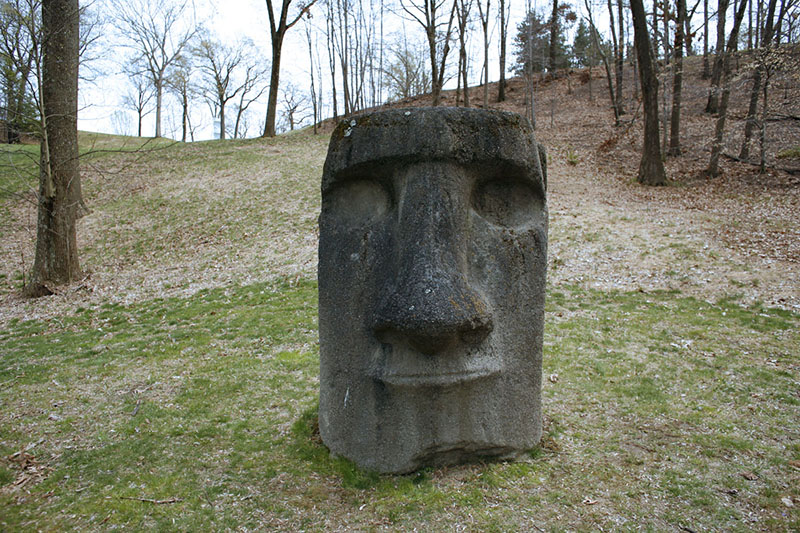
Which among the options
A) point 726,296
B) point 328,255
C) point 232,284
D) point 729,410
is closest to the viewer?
point 328,255

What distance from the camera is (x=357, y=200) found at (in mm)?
3723

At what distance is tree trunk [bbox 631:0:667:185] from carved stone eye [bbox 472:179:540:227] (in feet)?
48.3

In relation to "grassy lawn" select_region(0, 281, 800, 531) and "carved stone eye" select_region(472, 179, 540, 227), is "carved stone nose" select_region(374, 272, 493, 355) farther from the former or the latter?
"grassy lawn" select_region(0, 281, 800, 531)

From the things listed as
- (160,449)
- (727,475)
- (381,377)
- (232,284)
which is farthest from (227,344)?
(727,475)

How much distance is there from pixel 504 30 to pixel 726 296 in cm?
2319

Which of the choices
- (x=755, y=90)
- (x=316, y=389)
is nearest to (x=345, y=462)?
(x=316, y=389)

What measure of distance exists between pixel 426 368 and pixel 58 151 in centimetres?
1078

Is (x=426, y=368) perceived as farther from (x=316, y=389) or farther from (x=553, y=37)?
(x=553, y=37)

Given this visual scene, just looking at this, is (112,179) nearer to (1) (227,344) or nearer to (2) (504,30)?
(1) (227,344)

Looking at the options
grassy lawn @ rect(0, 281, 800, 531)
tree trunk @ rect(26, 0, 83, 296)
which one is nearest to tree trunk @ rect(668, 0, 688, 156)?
grassy lawn @ rect(0, 281, 800, 531)

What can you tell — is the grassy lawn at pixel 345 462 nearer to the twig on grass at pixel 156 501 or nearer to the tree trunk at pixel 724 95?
the twig on grass at pixel 156 501

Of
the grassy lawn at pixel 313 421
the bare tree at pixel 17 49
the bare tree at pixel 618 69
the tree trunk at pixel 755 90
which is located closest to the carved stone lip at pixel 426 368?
the grassy lawn at pixel 313 421

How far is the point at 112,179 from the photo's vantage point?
19.5 metres

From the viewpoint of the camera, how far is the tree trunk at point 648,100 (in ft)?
51.6
